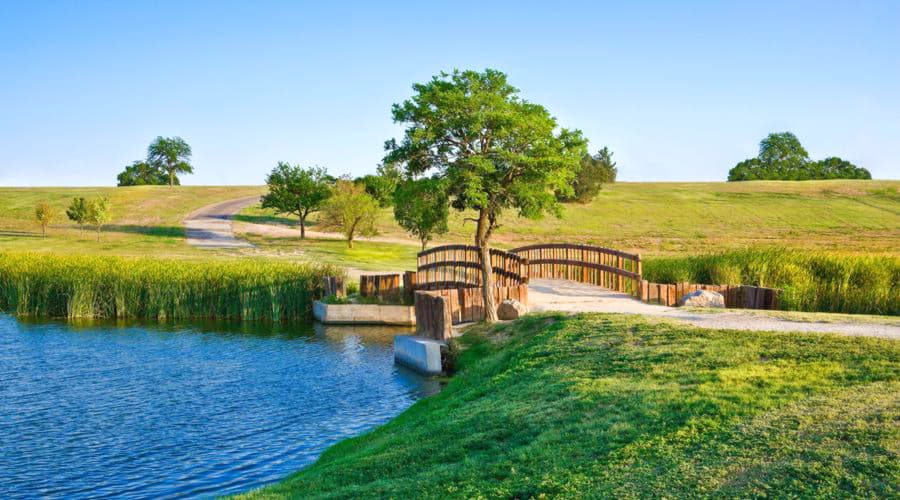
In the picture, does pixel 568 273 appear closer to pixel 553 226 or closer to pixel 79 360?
pixel 79 360

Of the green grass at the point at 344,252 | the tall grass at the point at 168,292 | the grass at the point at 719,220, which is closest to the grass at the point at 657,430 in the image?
the tall grass at the point at 168,292

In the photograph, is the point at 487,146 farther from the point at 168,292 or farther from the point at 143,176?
the point at 143,176

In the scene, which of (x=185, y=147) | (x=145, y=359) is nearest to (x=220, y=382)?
(x=145, y=359)

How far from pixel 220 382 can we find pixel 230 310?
12.8m

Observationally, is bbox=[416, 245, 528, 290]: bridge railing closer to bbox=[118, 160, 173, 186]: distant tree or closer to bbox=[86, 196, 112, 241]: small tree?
bbox=[86, 196, 112, 241]: small tree

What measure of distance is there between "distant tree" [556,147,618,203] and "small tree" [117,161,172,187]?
7828 centimetres

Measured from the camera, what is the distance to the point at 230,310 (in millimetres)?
33406

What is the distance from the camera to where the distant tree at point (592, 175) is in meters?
87.1

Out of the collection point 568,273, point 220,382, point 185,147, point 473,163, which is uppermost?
point 185,147

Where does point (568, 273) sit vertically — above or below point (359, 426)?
above

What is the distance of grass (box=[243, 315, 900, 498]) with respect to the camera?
789cm

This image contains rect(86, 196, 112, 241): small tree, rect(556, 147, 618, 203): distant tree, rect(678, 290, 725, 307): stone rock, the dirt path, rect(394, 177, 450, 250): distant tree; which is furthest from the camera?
rect(556, 147, 618, 203): distant tree

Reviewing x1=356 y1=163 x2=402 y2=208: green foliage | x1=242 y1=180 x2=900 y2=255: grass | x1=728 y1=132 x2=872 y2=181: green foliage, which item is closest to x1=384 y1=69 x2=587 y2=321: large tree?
x1=242 y1=180 x2=900 y2=255: grass

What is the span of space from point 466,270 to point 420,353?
10.5 m
